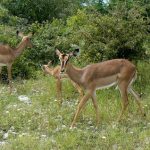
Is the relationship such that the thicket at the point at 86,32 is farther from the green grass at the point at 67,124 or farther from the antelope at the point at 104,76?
the antelope at the point at 104,76

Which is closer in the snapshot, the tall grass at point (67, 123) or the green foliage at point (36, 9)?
the tall grass at point (67, 123)

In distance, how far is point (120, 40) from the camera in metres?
11.9

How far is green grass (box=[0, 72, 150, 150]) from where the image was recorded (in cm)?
832

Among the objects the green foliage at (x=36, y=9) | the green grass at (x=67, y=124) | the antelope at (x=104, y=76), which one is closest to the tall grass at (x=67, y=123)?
the green grass at (x=67, y=124)

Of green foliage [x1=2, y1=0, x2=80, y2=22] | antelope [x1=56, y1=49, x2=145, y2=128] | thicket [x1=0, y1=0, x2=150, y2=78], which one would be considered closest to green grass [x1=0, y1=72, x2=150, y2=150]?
antelope [x1=56, y1=49, x2=145, y2=128]

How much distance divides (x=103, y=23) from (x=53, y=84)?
1.93m

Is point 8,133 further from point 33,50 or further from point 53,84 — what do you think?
point 33,50

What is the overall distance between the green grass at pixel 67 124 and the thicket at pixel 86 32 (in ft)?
3.56

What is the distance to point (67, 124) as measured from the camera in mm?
9461

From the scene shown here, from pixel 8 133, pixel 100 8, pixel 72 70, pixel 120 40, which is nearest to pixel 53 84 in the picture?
pixel 120 40

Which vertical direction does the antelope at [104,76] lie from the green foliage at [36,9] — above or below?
below

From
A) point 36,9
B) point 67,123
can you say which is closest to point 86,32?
point 67,123

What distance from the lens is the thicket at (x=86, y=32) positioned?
470 inches

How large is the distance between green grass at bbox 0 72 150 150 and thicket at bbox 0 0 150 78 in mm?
1085
